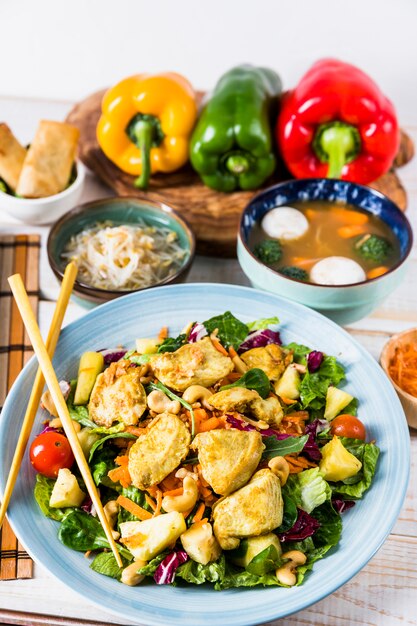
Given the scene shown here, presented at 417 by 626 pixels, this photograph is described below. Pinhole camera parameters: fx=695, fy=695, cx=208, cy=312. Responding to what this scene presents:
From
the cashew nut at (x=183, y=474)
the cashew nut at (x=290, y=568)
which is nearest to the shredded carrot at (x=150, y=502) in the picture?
the cashew nut at (x=183, y=474)

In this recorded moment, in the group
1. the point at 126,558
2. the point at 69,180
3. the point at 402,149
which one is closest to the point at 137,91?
the point at 69,180

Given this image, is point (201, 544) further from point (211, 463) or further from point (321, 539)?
point (321, 539)

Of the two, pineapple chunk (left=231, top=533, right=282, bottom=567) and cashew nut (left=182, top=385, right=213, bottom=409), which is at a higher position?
cashew nut (left=182, top=385, right=213, bottom=409)

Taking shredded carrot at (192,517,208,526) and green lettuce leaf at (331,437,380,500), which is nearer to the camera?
shredded carrot at (192,517,208,526)

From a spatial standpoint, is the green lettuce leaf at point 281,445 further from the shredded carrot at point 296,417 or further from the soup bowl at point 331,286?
the soup bowl at point 331,286

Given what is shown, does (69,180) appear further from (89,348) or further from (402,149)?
(402,149)

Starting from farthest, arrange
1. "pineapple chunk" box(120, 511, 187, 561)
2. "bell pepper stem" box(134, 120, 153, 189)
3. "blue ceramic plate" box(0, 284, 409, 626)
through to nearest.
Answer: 1. "bell pepper stem" box(134, 120, 153, 189)
2. "pineapple chunk" box(120, 511, 187, 561)
3. "blue ceramic plate" box(0, 284, 409, 626)

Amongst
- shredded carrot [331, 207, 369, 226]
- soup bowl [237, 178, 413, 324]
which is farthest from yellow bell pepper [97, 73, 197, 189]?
shredded carrot [331, 207, 369, 226]

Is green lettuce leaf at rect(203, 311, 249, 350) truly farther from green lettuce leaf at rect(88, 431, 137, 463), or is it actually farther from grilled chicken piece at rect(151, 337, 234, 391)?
green lettuce leaf at rect(88, 431, 137, 463)

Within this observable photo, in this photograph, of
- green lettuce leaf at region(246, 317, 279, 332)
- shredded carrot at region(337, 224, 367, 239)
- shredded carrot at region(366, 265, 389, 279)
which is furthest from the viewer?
shredded carrot at region(337, 224, 367, 239)

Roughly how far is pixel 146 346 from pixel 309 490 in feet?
3.83

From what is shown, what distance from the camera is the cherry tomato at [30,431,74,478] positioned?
10.3ft

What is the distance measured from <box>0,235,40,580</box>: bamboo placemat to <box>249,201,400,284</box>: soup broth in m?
1.53

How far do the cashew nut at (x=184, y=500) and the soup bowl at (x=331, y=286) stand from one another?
1434mm
